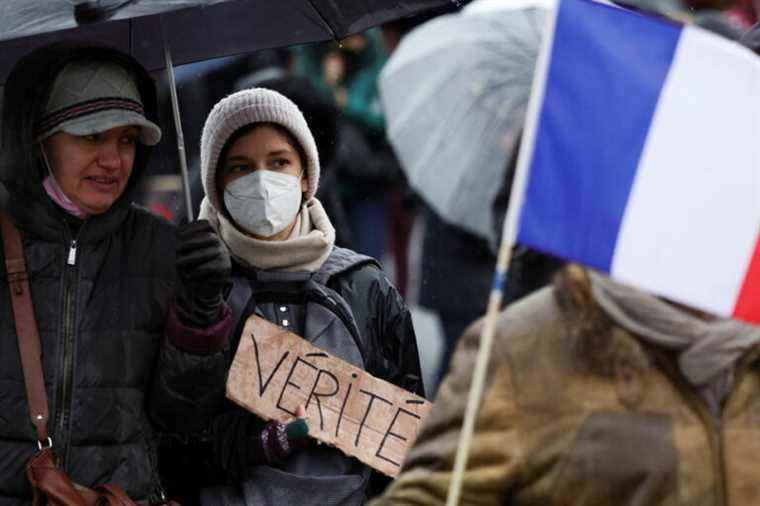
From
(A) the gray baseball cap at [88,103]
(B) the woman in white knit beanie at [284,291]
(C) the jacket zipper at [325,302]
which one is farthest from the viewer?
(C) the jacket zipper at [325,302]

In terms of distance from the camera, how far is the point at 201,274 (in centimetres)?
597

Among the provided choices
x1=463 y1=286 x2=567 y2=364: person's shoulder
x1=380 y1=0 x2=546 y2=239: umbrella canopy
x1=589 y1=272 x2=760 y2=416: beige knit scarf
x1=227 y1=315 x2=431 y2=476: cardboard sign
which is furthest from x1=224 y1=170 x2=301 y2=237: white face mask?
x1=380 y1=0 x2=546 y2=239: umbrella canopy

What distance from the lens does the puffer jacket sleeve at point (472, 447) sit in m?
4.60

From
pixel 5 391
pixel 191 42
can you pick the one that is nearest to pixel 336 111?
pixel 191 42

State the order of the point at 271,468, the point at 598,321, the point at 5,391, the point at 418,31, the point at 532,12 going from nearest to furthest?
the point at 598,321 < the point at 5,391 < the point at 271,468 < the point at 532,12 < the point at 418,31

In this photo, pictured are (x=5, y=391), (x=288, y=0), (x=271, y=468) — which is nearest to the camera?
(x=5, y=391)

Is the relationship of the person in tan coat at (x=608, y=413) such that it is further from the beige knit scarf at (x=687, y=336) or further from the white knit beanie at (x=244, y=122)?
the white knit beanie at (x=244, y=122)

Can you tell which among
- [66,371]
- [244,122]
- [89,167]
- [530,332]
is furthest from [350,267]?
[530,332]

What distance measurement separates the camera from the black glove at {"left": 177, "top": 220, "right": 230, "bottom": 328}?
5977 mm

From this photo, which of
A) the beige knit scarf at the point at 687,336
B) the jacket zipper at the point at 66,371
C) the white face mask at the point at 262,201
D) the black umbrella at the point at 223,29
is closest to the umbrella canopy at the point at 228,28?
the black umbrella at the point at 223,29

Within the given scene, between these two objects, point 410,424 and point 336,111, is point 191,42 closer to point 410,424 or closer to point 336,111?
point 410,424

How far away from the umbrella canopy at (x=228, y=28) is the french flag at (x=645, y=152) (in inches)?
95.3

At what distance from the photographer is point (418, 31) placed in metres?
10.4

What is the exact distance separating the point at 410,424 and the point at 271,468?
46 cm
